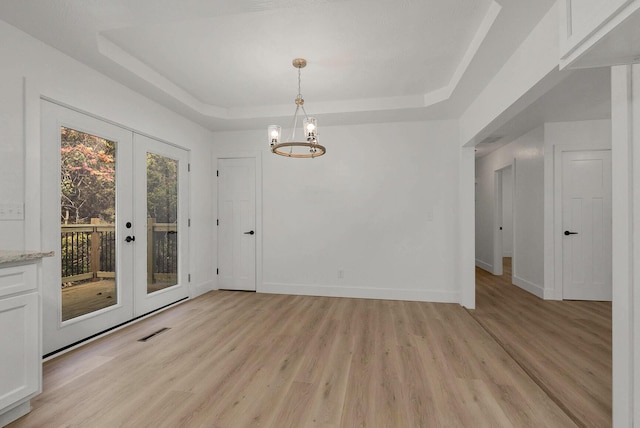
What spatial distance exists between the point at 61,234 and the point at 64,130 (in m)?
0.92

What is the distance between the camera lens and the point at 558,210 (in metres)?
4.35

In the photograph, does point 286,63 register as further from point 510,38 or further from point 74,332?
point 74,332

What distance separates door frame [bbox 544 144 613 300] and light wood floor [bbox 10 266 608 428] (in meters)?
1.98

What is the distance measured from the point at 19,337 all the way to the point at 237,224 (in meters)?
3.20

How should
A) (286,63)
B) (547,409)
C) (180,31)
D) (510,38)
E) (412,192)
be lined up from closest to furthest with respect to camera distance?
(547,409) → (510,38) → (180,31) → (286,63) → (412,192)

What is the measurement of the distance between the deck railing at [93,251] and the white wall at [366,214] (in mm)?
1608

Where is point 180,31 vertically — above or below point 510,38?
above

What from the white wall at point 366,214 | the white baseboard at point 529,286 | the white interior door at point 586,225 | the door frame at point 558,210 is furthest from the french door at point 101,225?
the white interior door at point 586,225

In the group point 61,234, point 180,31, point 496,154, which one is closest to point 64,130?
point 61,234

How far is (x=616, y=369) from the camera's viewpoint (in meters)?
1.50

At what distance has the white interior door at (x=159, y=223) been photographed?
11.3 ft

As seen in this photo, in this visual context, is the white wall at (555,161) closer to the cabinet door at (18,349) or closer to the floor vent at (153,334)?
the floor vent at (153,334)

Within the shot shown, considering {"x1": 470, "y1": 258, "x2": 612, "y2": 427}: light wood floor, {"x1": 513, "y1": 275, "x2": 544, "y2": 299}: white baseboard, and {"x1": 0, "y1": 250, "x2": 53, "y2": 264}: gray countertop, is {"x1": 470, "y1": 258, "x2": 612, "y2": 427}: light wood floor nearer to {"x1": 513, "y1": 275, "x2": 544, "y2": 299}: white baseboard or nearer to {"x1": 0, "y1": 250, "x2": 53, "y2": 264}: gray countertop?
{"x1": 513, "y1": 275, "x2": 544, "y2": 299}: white baseboard

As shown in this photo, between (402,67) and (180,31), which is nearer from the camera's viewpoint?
(180,31)
